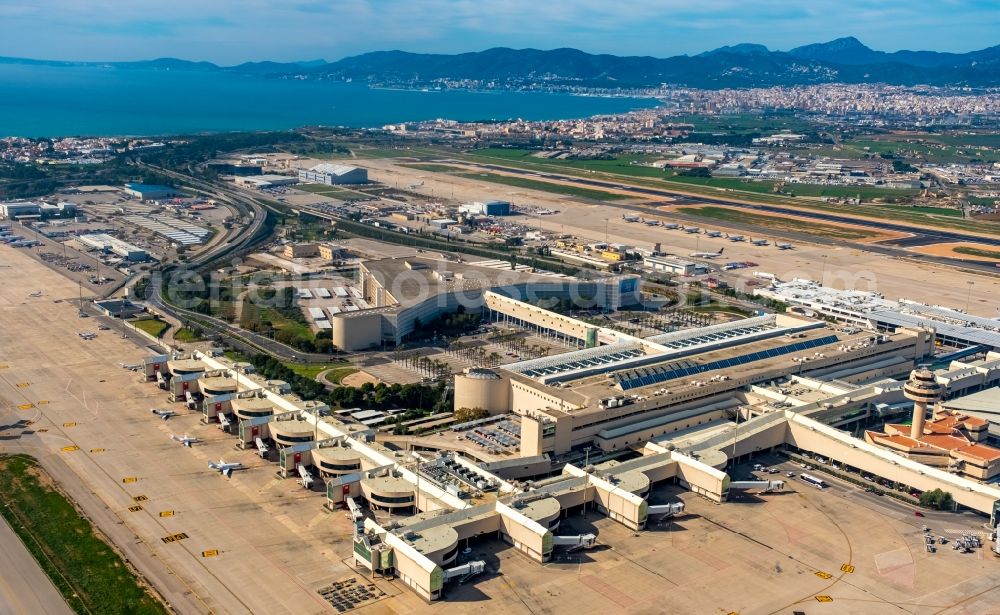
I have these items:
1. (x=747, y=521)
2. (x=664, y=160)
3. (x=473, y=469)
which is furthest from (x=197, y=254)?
(x=664, y=160)

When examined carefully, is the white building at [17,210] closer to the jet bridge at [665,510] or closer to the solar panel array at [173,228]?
the solar panel array at [173,228]

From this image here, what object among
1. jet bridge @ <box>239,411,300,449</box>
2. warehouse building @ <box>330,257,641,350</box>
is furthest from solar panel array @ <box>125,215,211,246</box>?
jet bridge @ <box>239,411,300,449</box>

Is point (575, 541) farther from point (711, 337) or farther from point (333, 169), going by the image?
point (333, 169)

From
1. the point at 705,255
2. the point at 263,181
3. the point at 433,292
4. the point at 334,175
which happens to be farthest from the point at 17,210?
the point at 705,255

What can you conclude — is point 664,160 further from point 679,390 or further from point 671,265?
point 679,390

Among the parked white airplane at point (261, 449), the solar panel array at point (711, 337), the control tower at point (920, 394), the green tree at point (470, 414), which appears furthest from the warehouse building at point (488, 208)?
the control tower at point (920, 394)

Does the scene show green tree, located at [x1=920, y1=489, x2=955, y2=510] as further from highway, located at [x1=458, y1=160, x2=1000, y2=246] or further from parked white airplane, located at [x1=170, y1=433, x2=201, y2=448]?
highway, located at [x1=458, y1=160, x2=1000, y2=246]

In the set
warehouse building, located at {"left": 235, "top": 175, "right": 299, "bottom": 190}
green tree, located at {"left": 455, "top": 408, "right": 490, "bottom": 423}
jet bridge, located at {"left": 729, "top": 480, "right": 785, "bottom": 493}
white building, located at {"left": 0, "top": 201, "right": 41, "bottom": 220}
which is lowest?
jet bridge, located at {"left": 729, "top": 480, "right": 785, "bottom": 493}
